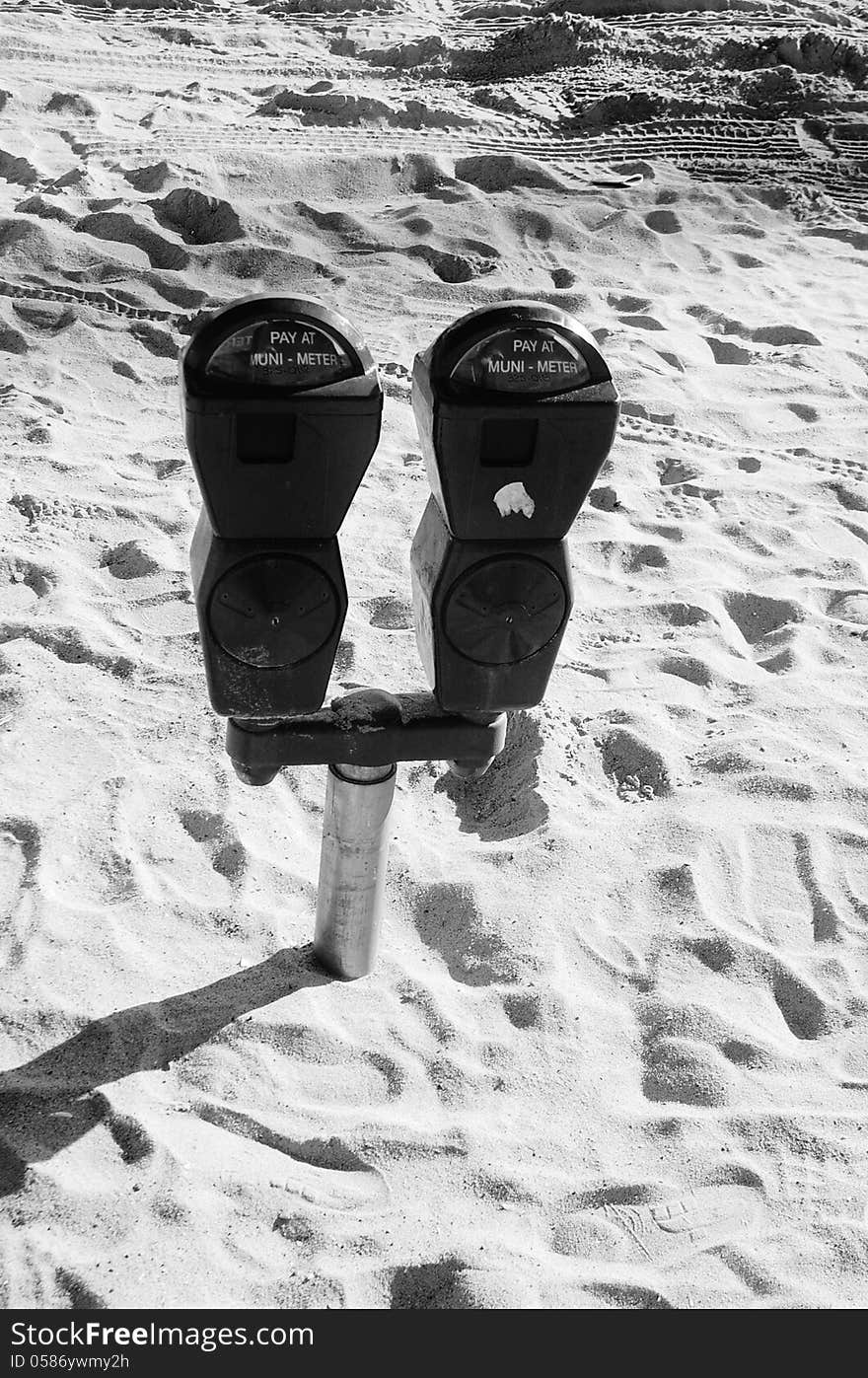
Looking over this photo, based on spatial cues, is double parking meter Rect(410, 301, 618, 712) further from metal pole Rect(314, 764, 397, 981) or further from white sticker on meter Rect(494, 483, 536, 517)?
metal pole Rect(314, 764, 397, 981)

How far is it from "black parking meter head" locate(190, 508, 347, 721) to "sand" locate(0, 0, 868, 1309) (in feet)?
2.57

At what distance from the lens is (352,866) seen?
241cm

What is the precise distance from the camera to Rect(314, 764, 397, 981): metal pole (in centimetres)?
232

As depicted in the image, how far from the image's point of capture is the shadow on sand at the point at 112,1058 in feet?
7.49

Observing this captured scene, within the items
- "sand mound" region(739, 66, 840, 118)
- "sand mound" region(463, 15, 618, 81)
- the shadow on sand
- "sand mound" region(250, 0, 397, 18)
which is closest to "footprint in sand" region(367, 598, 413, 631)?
the shadow on sand

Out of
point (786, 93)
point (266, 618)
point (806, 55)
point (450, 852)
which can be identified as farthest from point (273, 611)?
point (806, 55)

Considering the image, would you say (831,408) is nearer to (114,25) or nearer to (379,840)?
(379,840)

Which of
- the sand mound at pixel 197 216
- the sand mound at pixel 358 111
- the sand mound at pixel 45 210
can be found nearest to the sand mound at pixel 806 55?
the sand mound at pixel 358 111

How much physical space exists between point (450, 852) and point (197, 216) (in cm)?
451

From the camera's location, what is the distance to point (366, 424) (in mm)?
1877

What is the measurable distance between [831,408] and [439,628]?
3.60m

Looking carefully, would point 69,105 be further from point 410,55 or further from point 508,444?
point 508,444

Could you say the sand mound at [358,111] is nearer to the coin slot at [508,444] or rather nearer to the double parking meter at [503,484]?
the double parking meter at [503,484]

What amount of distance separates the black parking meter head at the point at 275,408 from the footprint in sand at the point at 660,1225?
4.44ft
